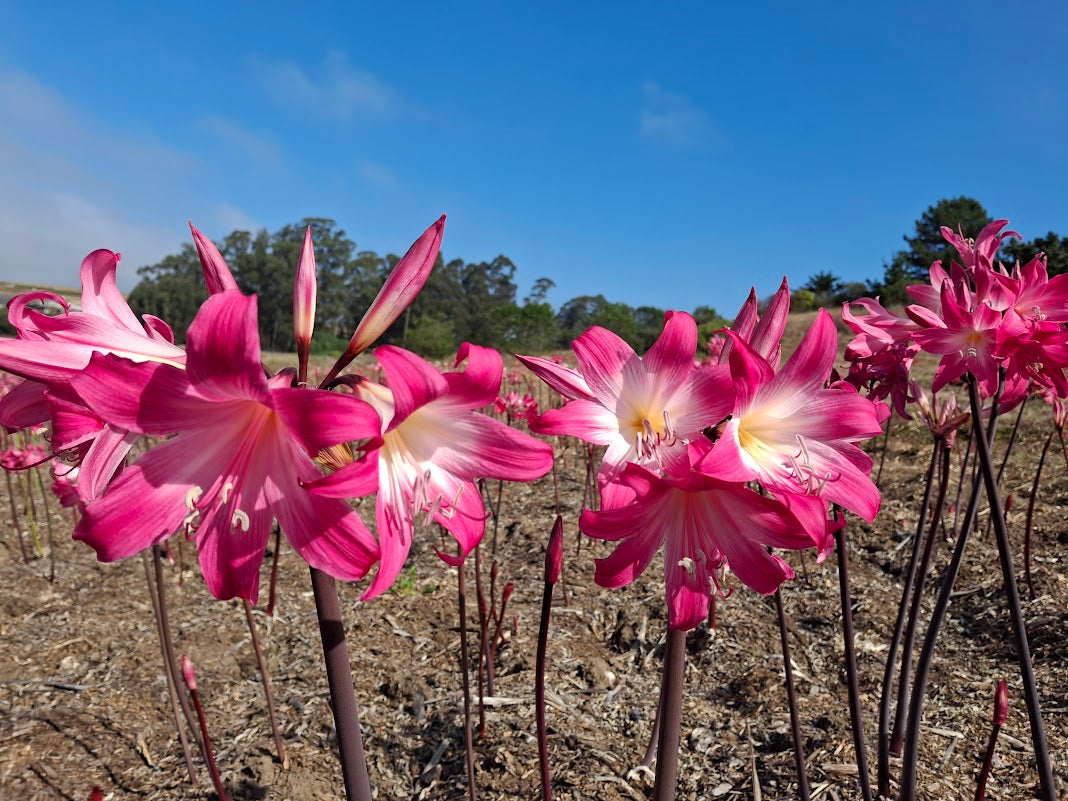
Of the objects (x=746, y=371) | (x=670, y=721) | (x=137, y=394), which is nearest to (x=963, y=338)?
(x=746, y=371)

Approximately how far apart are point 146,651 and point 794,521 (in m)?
4.00

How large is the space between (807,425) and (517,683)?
102 inches

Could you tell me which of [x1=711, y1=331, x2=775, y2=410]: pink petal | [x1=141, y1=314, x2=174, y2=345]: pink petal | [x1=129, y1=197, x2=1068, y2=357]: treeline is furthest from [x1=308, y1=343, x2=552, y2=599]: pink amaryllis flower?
[x1=129, y1=197, x2=1068, y2=357]: treeline

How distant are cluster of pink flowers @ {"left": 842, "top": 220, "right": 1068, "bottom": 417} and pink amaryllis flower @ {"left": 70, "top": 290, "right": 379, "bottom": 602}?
4.25ft

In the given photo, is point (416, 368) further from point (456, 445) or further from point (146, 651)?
point (146, 651)

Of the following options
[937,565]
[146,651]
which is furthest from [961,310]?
[146,651]

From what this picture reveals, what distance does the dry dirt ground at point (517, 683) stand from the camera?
264 cm

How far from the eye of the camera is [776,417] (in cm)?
121

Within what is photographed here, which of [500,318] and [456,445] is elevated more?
[500,318]

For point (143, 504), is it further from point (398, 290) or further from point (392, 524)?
point (398, 290)

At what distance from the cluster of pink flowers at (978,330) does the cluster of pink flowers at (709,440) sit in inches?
21.3

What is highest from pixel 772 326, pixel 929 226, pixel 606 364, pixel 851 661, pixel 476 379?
pixel 929 226

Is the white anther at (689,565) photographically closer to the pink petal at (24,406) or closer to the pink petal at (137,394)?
the pink petal at (137,394)

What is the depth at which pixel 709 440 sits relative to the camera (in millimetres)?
1147
